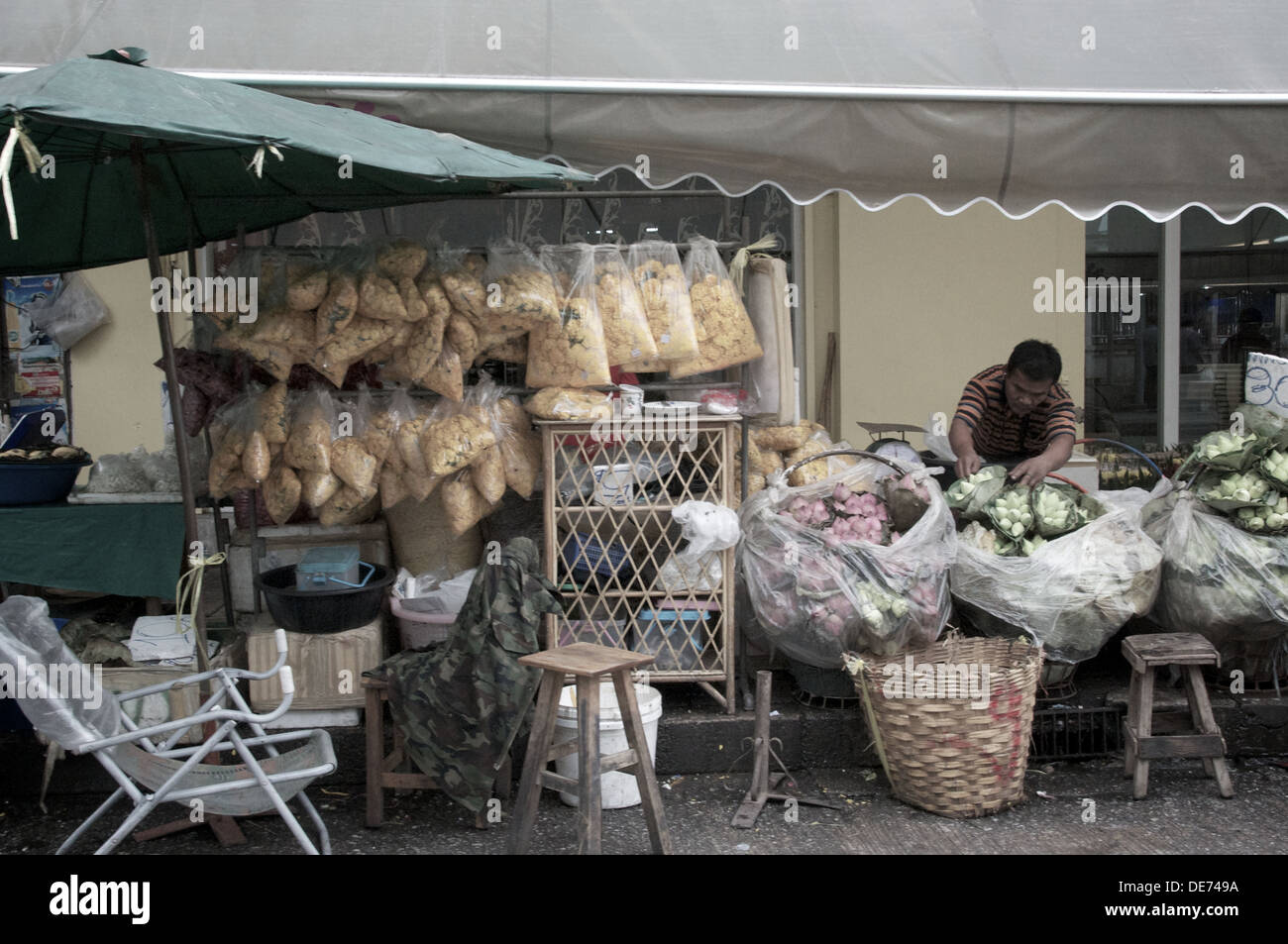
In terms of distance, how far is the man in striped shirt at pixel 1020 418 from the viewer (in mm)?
5059

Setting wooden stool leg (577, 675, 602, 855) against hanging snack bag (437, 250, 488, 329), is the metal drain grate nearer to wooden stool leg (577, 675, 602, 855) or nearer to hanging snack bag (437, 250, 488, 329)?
wooden stool leg (577, 675, 602, 855)

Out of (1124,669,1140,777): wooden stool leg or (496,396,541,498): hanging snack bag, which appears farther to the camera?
(496,396,541,498): hanging snack bag

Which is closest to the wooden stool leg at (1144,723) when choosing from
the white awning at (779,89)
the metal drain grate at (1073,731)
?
the metal drain grate at (1073,731)

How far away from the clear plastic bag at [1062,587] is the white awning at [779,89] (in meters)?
1.35

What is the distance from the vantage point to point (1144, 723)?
4.34m

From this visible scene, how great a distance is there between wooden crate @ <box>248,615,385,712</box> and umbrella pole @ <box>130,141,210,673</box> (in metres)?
0.27

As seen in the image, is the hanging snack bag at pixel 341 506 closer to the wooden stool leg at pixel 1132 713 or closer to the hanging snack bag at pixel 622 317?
the hanging snack bag at pixel 622 317

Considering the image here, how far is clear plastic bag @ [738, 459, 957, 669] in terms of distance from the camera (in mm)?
4340

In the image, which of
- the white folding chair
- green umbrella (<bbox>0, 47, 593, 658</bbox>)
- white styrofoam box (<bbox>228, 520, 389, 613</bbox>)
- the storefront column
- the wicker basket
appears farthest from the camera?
the storefront column

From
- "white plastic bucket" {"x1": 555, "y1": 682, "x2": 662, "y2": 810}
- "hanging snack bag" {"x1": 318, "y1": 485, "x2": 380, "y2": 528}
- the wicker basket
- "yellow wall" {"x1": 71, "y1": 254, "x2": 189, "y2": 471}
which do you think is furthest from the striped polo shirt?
"yellow wall" {"x1": 71, "y1": 254, "x2": 189, "y2": 471}

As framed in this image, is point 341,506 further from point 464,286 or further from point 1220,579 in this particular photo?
point 1220,579

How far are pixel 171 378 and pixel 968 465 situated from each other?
133 inches

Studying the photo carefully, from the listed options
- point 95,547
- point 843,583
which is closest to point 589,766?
point 843,583

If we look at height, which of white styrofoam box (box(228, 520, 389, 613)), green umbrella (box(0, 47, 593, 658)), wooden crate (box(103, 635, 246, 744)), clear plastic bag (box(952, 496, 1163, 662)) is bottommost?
wooden crate (box(103, 635, 246, 744))
